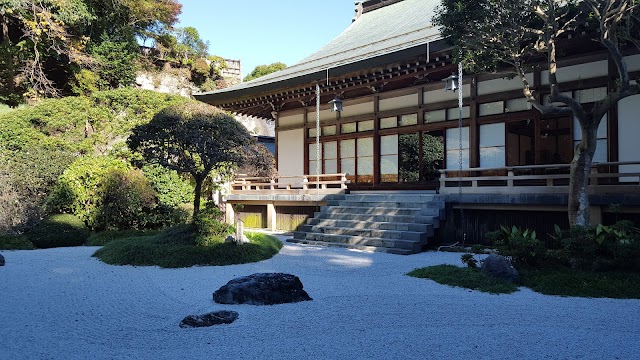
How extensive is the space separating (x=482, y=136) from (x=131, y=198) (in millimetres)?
9696

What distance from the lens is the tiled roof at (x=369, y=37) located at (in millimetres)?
13375

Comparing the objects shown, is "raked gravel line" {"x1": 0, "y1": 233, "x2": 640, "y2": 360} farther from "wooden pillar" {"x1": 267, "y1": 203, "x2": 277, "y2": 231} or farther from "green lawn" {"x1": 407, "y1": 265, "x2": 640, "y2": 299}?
"wooden pillar" {"x1": 267, "y1": 203, "x2": 277, "y2": 231}

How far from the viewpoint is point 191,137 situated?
8617 mm

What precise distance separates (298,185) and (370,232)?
4519 mm

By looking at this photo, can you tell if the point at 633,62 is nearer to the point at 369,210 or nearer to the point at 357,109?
the point at 369,210

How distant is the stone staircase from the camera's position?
9.74m

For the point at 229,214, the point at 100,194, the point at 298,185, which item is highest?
the point at 298,185

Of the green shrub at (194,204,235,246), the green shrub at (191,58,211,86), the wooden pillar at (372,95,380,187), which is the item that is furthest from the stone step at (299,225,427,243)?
the green shrub at (191,58,211,86)

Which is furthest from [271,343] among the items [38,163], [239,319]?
[38,163]

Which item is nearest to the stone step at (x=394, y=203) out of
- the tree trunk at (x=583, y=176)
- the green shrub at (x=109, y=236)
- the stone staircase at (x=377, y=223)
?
the stone staircase at (x=377, y=223)

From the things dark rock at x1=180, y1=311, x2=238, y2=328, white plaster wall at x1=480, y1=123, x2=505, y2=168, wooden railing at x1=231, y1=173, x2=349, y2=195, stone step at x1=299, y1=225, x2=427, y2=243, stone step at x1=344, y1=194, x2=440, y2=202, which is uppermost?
white plaster wall at x1=480, y1=123, x2=505, y2=168

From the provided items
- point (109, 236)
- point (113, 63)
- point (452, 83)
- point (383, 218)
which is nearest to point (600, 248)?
point (383, 218)

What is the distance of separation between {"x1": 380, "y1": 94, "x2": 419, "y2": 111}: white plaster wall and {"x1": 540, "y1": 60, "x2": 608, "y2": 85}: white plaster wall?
11.5 ft

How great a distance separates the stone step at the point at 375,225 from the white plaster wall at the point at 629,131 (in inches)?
169
